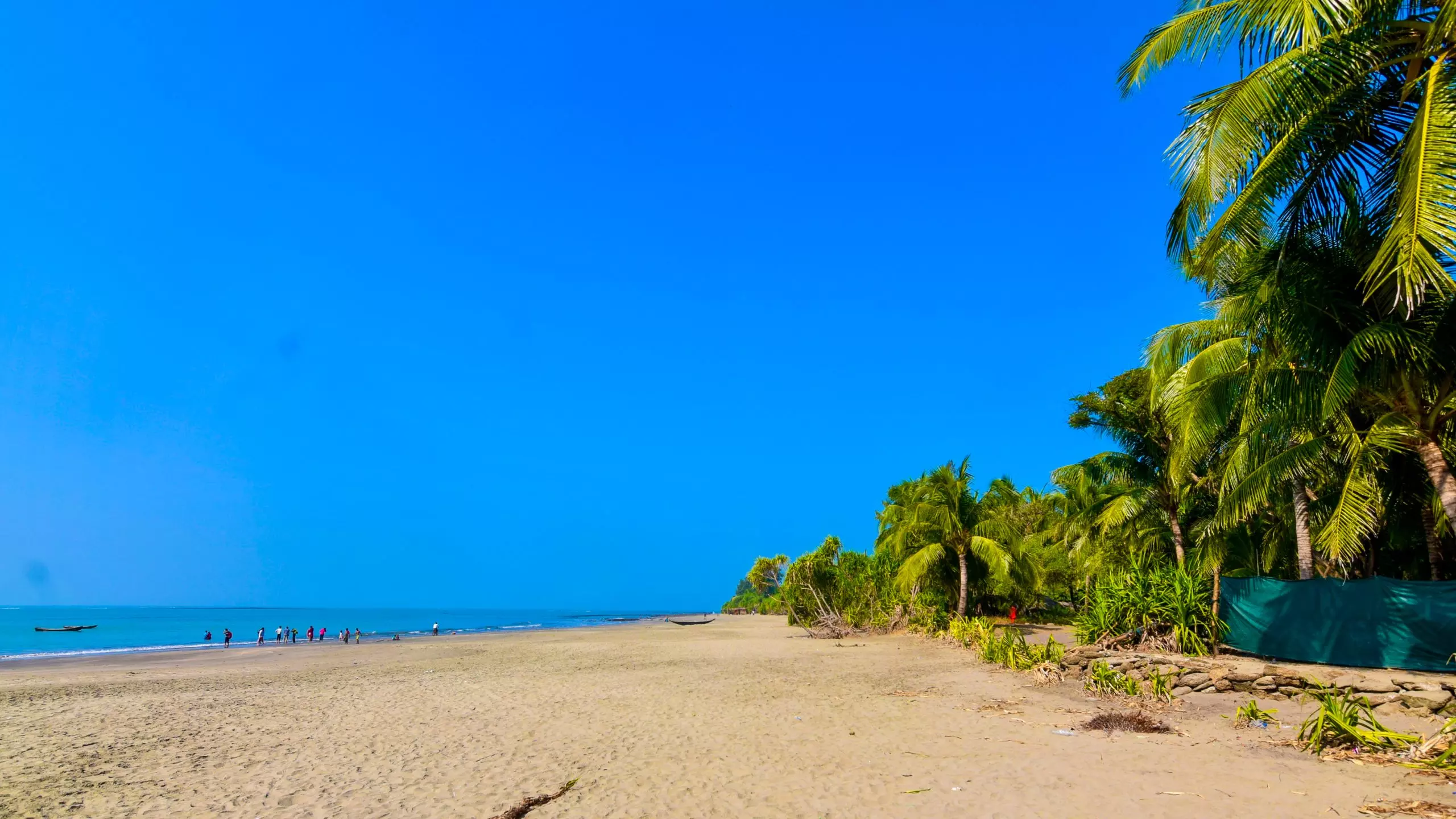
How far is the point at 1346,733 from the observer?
7.59m

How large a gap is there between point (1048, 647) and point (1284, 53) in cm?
1211

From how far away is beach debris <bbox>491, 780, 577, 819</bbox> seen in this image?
21.5 feet

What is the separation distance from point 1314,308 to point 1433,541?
23.5 feet

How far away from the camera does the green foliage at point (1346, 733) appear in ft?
23.8

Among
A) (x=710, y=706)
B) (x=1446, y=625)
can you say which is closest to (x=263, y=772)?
(x=710, y=706)

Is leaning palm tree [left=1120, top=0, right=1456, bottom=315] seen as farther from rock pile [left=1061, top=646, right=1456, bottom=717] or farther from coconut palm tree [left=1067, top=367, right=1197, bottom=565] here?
coconut palm tree [left=1067, top=367, right=1197, bottom=565]

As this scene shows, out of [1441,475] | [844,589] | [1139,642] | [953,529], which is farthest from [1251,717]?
[844,589]

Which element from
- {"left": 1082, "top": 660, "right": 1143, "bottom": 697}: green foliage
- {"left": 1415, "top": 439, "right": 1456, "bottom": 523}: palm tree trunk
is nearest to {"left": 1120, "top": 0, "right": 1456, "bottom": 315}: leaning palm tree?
{"left": 1415, "top": 439, "right": 1456, "bottom": 523}: palm tree trunk

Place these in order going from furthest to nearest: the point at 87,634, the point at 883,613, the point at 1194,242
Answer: the point at 87,634, the point at 883,613, the point at 1194,242

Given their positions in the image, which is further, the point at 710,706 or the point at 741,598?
the point at 741,598

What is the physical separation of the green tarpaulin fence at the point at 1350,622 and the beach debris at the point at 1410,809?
582 cm

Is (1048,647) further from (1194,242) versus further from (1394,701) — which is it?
(1194,242)

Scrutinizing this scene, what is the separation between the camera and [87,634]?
180 ft

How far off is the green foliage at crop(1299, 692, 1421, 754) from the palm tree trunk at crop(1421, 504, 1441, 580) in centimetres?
675
